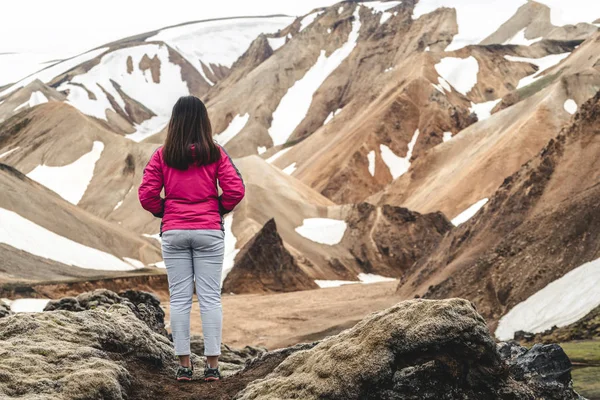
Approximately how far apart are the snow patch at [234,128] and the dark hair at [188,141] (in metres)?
122

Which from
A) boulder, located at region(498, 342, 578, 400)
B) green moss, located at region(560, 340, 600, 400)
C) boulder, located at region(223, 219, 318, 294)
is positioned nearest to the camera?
boulder, located at region(498, 342, 578, 400)

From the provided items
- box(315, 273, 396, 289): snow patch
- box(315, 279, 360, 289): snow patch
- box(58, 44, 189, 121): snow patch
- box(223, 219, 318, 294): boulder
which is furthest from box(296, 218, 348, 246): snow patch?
box(58, 44, 189, 121): snow patch

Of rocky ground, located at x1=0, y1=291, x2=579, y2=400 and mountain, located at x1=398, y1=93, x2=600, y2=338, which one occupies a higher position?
mountain, located at x1=398, y1=93, x2=600, y2=338

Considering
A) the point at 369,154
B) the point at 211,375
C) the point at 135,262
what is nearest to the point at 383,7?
the point at 369,154

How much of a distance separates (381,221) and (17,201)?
26.2m

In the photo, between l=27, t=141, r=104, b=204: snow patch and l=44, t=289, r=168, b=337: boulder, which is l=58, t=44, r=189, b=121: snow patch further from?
l=44, t=289, r=168, b=337: boulder

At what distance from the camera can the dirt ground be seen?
26.1m

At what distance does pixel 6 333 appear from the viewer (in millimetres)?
7230

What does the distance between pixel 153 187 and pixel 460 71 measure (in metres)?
99.1

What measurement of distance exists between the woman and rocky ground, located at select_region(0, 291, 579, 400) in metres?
0.52

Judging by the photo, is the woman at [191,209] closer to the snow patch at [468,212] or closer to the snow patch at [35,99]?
the snow patch at [468,212]

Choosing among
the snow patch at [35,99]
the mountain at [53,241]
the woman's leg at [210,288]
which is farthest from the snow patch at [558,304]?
the snow patch at [35,99]

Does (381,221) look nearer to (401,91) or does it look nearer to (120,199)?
(120,199)

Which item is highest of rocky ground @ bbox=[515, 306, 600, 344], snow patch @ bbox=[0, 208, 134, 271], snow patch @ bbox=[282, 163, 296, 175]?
snow patch @ bbox=[282, 163, 296, 175]
